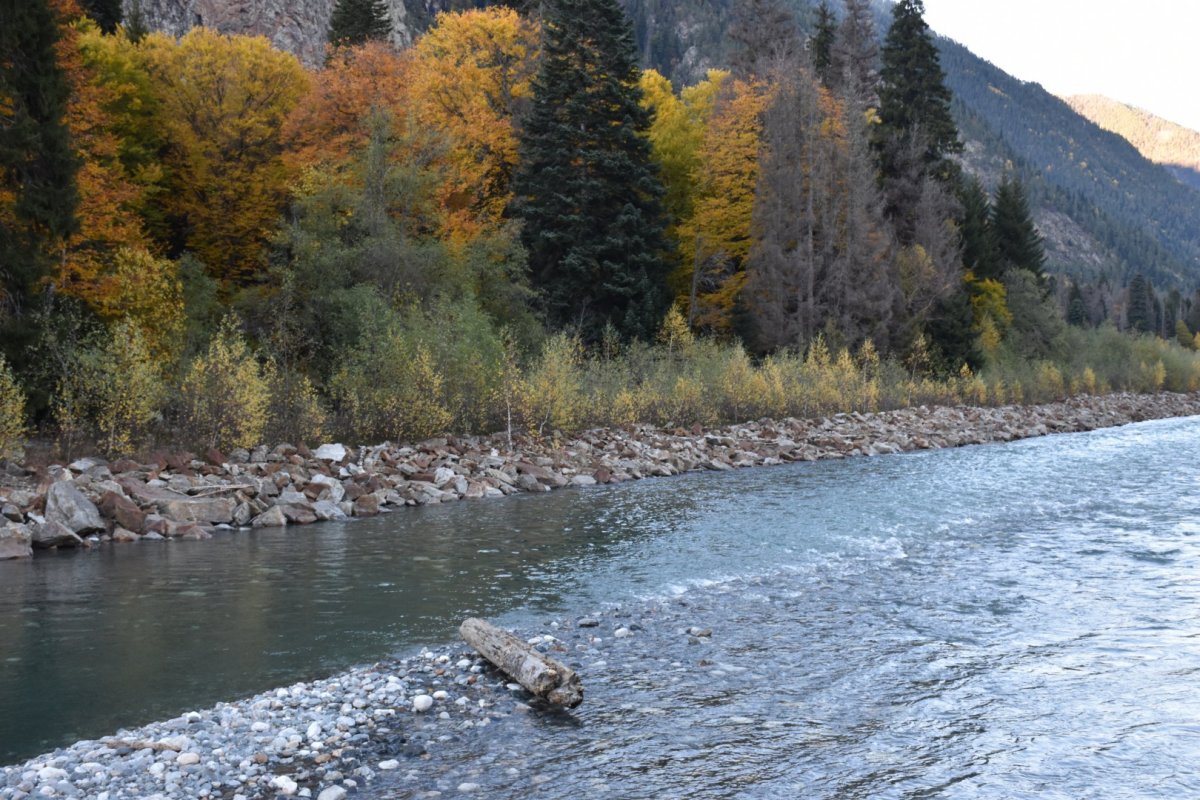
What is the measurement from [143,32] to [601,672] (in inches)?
2546

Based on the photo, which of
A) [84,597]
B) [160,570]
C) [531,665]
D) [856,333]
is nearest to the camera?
[531,665]

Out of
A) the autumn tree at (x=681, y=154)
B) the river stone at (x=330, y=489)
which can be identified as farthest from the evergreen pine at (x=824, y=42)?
the river stone at (x=330, y=489)

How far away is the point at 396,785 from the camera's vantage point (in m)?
6.77

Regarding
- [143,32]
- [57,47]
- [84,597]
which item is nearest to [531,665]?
[84,597]

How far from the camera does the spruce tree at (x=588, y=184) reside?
4612 centimetres

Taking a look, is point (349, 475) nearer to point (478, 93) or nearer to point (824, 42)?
point (478, 93)

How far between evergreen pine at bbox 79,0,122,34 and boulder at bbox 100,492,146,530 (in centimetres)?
4527

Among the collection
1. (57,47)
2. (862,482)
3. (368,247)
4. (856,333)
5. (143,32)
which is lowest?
(862,482)

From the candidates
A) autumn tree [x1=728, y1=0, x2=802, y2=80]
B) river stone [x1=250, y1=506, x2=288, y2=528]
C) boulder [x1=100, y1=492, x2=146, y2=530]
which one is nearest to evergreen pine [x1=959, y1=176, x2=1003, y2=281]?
autumn tree [x1=728, y1=0, x2=802, y2=80]

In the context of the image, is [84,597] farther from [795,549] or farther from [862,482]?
[862,482]

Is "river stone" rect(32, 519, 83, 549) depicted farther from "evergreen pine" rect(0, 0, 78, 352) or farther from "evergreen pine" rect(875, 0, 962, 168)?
"evergreen pine" rect(875, 0, 962, 168)

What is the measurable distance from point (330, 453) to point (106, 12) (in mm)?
46957

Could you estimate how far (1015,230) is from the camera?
258 feet

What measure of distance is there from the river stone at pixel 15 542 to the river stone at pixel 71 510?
0.60 m
